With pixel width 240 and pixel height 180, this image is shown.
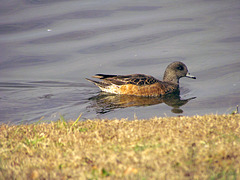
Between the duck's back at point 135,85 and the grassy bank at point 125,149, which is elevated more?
the duck's back at point 135,85

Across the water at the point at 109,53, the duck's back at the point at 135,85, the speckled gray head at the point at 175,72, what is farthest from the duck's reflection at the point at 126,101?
the speckled gray head at the point at 175,72

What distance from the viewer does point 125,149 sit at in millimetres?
4559

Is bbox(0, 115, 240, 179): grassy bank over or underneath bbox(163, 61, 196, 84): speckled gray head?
underneath

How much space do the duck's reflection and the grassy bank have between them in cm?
314

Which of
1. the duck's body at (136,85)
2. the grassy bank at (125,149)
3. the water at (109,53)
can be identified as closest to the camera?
the grassy bank at (125,149)

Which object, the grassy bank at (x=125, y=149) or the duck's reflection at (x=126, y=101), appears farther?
the duck's reflection at (x=126, y=101)

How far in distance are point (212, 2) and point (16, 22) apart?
31.3 feet

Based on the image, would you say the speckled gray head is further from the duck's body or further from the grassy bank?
the grassy bank

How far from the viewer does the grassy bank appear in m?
3.96

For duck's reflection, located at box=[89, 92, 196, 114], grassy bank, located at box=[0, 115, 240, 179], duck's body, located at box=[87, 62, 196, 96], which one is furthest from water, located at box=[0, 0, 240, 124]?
grassy bank, located at box=[0, 115, 240, 179]

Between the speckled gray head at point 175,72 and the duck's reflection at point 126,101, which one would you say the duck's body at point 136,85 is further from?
the duck's reflection at point 126,101

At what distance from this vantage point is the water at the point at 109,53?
909 centimetres

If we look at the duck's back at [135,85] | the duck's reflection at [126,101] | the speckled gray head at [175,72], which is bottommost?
the duck's reflection at [126,101]

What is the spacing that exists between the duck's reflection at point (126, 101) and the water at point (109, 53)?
3cm
